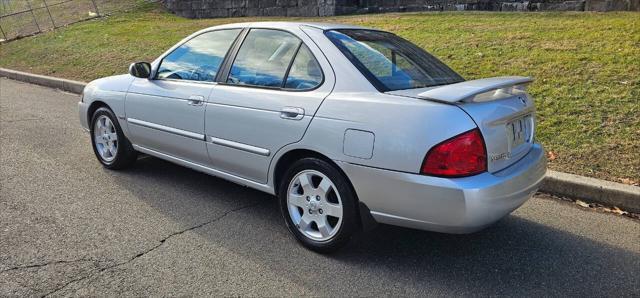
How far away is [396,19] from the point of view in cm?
1233

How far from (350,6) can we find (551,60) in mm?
9012

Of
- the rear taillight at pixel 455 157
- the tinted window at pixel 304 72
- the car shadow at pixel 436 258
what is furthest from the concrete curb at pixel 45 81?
→ the rear taillight at pixel 455 157

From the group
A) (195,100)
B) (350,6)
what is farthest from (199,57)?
(350,6)

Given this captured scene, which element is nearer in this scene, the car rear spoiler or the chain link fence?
the car rear spoiler

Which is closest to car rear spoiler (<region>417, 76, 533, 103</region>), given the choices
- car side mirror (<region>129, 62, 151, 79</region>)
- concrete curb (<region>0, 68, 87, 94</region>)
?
car side mirror (<region>129, 62, 151, 79</region>)

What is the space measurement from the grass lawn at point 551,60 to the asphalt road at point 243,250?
1168 mm

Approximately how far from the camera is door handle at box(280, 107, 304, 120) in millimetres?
3456

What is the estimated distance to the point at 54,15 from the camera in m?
21.5

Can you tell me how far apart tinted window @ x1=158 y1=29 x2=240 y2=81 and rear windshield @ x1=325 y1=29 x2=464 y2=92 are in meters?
0.98

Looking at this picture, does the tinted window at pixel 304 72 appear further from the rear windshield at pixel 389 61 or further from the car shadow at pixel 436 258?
the car shadow at pixel 436 258

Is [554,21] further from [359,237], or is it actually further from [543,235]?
[359,237]

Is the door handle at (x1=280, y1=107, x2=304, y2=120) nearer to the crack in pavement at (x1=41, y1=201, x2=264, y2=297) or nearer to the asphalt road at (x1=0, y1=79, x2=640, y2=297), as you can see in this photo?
the asphalt road at (x1=0, y1=79, x2=640, y2=297)

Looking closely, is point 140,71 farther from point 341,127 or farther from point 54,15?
point 54,15

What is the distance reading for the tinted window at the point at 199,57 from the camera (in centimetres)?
425
